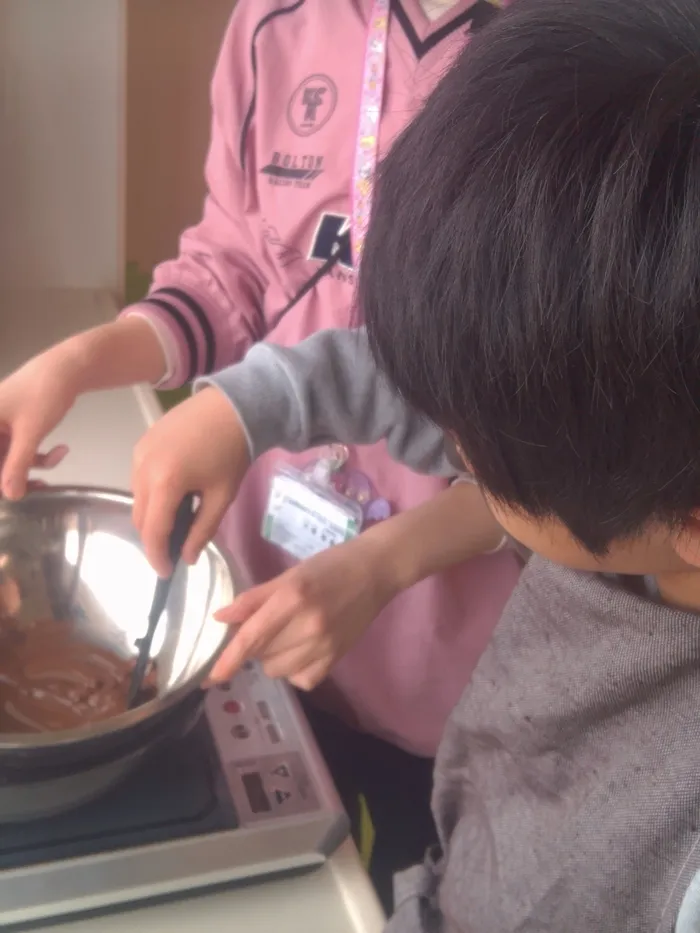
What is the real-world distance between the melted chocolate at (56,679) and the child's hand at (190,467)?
0.10 meters

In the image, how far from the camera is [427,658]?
654 millimetres

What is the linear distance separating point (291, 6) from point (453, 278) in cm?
44

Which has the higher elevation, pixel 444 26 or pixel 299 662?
pixel 444 26

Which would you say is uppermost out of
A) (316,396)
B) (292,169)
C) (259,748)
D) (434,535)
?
(292,169)

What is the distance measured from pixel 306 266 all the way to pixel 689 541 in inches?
16.0

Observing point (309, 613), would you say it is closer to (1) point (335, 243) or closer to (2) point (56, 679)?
(2) point (56, 679)

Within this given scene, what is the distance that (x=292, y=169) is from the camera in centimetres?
63

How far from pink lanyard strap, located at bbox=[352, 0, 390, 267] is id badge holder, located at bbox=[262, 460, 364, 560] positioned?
17cm

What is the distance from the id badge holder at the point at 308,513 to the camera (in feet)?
2.05

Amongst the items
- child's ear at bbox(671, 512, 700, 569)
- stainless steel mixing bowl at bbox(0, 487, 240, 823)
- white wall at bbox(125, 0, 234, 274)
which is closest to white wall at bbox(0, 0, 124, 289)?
white wall at bbox(125, 0, 234, 274)

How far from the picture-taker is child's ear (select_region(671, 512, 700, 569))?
320 millimetres

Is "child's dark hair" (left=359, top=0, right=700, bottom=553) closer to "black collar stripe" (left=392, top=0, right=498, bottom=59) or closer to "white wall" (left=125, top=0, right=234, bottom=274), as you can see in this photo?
"black collar stripe" (left=392, top=0, right=498, bottom=59)

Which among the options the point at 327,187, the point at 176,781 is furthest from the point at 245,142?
the point at 176,781

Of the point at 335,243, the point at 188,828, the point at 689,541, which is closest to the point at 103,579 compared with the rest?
the point at 188,828
